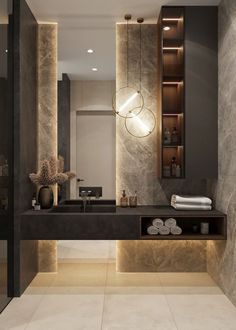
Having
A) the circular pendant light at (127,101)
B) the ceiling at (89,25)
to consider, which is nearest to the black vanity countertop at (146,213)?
the circular pendant light at (127,101)

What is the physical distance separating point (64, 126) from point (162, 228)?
1589 millimetres

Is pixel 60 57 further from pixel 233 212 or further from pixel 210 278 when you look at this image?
pixel 210 278

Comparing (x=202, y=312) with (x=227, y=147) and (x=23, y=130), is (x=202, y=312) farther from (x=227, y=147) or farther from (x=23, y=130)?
(x=23, y=130)

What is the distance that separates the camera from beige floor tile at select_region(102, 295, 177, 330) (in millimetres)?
2578

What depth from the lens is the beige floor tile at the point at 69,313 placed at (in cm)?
258

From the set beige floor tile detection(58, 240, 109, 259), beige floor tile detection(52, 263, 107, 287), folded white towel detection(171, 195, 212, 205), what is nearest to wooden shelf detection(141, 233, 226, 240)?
folded white towel detection(171, 195, 212, 205)

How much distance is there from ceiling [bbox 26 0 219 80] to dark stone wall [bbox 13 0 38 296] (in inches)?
11.9

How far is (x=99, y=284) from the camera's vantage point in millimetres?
3441

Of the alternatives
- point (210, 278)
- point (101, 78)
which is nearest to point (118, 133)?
point (101, 78)

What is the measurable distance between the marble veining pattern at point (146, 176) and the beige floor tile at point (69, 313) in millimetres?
815

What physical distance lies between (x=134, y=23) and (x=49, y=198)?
2.16 metres

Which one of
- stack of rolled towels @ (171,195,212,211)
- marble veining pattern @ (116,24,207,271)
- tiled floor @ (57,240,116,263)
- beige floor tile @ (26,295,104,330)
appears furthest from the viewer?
tiled floor @ (57,240,116,263)

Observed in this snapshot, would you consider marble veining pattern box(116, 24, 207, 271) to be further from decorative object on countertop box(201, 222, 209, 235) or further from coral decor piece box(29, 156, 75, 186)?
coral decor piece box(29, 156, 75, 186)

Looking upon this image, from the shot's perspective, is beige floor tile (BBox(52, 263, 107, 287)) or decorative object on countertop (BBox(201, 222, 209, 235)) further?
beige floor tile (BBox(52, 263, 107, 287))
